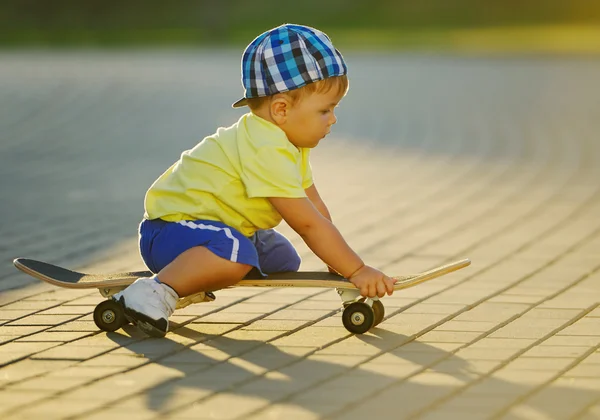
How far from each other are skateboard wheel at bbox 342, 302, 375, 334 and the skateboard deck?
4.1 inches

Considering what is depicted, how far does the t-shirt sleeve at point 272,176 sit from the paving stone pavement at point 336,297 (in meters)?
0.52

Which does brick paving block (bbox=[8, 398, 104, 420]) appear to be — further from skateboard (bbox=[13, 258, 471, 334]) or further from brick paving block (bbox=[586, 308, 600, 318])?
brick paving block (bbox=[586, 308, 600, 318])

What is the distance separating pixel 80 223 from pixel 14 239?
56 centimetres

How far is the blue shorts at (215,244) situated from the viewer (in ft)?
15.1

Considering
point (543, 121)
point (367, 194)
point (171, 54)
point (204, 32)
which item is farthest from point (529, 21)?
point (367, 194)

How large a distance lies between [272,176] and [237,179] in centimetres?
17

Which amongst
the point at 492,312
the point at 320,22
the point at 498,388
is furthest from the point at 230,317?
the point at 320,22

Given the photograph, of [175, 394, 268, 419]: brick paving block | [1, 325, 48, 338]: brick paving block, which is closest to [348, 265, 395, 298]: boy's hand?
[175, 394, 268, 419]: brick paving block

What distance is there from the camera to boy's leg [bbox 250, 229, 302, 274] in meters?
4.91

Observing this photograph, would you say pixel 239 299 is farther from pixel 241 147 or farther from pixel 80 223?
pixel 80 223

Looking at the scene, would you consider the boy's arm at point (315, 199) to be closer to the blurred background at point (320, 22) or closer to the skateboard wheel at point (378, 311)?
the skateboard wheel at point (378, 311)

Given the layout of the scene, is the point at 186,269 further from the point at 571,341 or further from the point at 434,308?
the point at 571,341

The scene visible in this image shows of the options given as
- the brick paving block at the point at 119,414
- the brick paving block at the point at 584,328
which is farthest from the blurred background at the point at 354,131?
the brick paving block at the point at 119,414

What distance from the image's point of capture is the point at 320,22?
32688 millimetres
